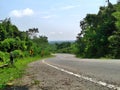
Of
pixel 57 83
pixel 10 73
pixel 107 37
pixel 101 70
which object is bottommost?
pixel 10 73

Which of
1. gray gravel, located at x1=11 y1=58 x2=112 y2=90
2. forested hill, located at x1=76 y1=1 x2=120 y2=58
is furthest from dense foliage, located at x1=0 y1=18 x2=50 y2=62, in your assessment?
gray gravel, located at x1=11 y1=58 x2=112 y2=90

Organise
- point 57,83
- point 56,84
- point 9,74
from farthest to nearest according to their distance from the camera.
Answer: point 9,74
point 57,83
point 56,84

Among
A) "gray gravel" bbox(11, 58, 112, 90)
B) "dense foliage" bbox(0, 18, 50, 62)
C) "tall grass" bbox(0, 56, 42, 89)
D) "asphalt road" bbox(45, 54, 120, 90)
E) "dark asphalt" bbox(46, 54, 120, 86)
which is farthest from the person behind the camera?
"dense foliage" bbox(0, 18, 50, 62)

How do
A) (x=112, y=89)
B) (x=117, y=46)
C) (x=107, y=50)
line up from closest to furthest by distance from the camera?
(x=112, y=89) → (x=117, y=46) → (x=107, y=50)

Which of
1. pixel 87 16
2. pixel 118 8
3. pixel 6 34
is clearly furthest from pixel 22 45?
pixel 87 16

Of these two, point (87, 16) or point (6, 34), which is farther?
point (87, 16)

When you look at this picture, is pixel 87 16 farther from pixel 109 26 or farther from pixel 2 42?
pixel 2 42

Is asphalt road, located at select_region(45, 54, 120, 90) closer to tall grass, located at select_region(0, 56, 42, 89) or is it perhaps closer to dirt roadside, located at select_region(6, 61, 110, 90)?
dirt roadside, located at select_region(6, 61, 110, 90)

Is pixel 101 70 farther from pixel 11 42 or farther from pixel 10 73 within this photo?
pixel 11 42

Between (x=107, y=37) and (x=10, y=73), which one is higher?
(x=107, y=37)

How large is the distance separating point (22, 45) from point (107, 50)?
14859 millimetres

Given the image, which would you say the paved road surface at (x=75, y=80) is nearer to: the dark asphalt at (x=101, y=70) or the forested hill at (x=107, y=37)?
the dark asphalt at (x=101, y=70)

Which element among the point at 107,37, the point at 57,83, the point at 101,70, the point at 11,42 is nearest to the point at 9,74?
the point at 101,70

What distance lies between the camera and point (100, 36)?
6244cm
